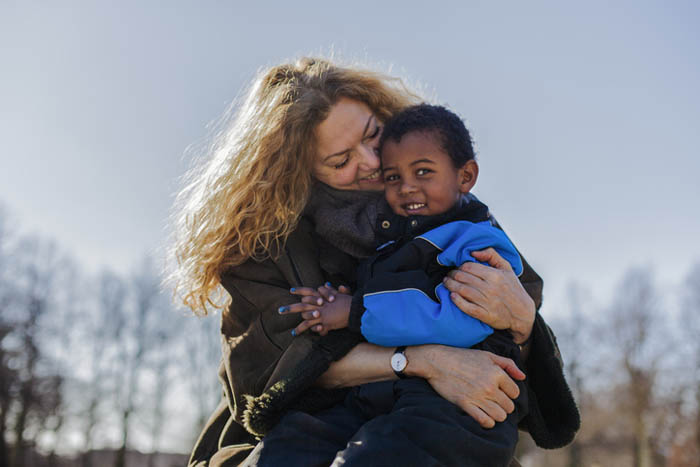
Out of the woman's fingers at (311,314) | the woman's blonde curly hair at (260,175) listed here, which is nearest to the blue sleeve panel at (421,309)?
the woman's fingers at (311,314)

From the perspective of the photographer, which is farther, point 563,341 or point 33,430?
point 563,341

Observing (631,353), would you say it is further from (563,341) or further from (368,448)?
(368,448)

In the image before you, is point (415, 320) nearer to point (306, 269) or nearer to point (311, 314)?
point (311, 314)

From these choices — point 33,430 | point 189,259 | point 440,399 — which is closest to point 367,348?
point 440,399

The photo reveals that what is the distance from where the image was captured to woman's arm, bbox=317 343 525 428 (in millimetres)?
2568

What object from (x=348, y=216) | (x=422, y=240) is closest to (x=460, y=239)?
(x=422, y=240)

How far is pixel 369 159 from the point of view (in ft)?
12.3

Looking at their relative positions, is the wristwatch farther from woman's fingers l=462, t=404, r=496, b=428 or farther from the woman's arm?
woman's fingers l=462, t=404, r=496, b=428

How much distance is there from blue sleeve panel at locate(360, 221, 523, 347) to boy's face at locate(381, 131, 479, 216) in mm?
310

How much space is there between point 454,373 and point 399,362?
0.27 meters

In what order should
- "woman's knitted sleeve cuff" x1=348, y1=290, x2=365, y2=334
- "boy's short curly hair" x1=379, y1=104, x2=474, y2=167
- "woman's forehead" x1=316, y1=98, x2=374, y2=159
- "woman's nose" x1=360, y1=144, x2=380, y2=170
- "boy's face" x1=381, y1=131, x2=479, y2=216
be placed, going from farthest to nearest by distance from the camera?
"woman's forehead" x1=316, y1=98, x2=374, y2=159, "woman's nose" x1=360, y1=144, x2=380, y2=170, "boy's short curly hair" x1=379, y1=104, x2=474, y2=167, "boy's face" x1=381, y1=131, x2=479, y2=216, "woman's knitted sleeve cuff" x1=348, y1=290, x2=365, y2=334

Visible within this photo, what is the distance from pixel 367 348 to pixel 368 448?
0.68m

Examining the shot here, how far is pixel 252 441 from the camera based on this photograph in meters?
3.17

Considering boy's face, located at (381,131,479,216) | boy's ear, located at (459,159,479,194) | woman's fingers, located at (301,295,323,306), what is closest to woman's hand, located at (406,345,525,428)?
woman's fingers, located at (301,295,323,306)
